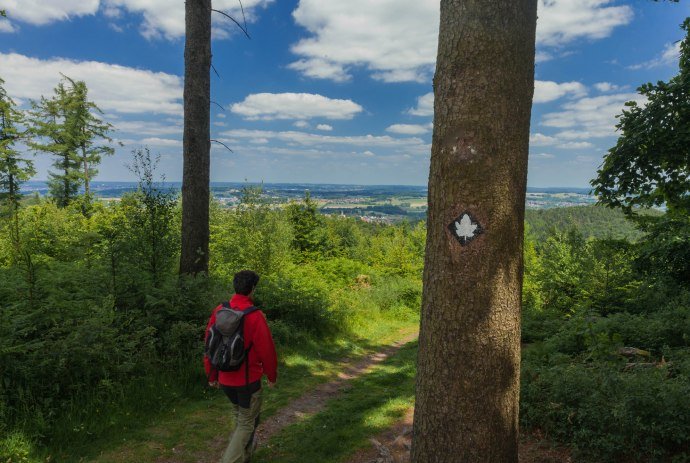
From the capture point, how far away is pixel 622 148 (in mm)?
8891

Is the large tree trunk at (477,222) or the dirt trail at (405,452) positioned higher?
the large tree trunk at (477,222)

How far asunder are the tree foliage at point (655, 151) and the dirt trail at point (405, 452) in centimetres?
741

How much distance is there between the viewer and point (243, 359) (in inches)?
152

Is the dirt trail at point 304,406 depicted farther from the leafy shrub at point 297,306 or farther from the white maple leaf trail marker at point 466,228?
the white maple leaf trail marker at point 466,228

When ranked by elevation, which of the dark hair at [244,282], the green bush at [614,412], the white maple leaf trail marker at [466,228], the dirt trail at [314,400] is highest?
the white maple leaf trail marker at [466,228]

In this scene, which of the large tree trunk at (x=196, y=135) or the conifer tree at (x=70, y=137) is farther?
the conifer tree at (x=70, y=137)

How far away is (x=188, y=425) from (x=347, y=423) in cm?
207

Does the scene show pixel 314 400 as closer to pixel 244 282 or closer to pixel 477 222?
pixel 244 282

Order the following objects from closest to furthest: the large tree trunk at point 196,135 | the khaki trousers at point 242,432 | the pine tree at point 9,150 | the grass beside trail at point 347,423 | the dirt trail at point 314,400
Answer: the khaki trousers at point 242,432
the grass beside trail at point 347,423
the dirt trail at point 314,400
the large tree trunk at point 196,135
the pine tree at point 9,150

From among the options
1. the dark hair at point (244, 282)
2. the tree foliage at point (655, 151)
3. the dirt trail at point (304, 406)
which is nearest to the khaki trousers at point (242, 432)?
the dirt trail at point (304, 406)

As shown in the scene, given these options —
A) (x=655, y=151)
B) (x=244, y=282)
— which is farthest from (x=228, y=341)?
(x=655, y=151)

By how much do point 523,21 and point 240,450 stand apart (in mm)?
4366

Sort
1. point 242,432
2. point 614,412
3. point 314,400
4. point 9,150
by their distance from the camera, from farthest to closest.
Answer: point 9,150 < point 314,400 < point 242,432 < point 614,412

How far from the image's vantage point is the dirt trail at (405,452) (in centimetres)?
376
